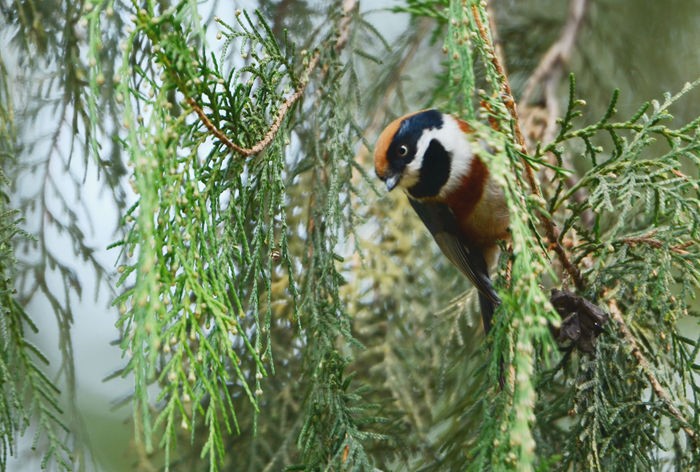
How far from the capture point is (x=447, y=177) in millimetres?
2268

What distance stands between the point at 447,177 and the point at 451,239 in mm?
236

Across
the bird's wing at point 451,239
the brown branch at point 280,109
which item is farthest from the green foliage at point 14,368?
the bird's wing at point 451,239

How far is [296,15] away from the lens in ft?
9.25

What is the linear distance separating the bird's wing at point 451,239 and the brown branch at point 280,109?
530 millimetres

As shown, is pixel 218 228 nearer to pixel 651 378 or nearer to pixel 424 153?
pixel 424 153

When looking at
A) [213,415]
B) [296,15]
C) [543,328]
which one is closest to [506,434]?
[543,328]

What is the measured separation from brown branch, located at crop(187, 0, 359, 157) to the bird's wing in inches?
20.9

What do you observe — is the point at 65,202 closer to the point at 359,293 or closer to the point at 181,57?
the point at 359,293

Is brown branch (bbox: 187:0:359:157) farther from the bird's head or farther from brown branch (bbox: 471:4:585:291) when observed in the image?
brown branch (bbox: 471:4:585:291)

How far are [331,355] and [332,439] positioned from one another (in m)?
0.18

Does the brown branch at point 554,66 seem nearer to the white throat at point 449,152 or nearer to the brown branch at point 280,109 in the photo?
the white throat at point 449,152

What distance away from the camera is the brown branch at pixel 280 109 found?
4.58 feet

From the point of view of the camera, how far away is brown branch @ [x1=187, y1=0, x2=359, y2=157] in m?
1.40

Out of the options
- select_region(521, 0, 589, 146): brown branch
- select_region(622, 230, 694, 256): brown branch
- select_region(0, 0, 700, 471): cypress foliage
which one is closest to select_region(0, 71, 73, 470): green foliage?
select_region(0, 0, 700, 471): cypress foliage
